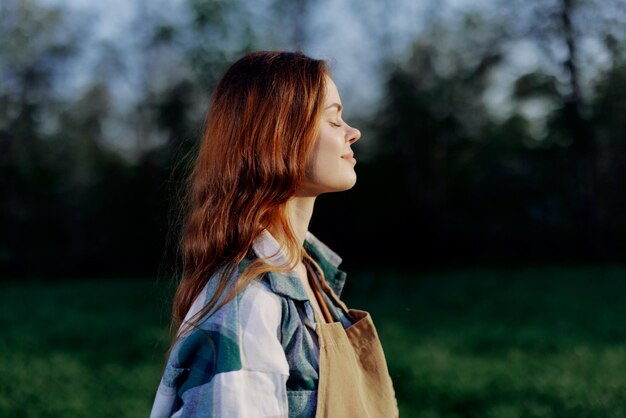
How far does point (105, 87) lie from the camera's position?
48.4 ft

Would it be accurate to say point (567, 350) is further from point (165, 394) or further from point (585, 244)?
point (585, 244)

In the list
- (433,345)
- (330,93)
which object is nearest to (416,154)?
(433,345)

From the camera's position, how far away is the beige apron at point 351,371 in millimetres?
1450

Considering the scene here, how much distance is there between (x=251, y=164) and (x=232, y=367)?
1.37 ft

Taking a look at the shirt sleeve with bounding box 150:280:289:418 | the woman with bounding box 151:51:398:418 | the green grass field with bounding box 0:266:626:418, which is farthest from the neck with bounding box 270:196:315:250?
the green grass field with bounding box 0:266:626:418

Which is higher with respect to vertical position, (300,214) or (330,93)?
(330,93)

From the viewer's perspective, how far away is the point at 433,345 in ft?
22.4

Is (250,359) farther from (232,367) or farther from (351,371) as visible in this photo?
(351,371)

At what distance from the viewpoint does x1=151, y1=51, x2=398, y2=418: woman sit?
1340 millimetres

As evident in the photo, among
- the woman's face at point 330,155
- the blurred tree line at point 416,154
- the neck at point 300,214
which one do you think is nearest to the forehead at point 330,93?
the woman's face at point 330,155

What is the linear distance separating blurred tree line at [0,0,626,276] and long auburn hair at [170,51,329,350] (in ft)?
37.3

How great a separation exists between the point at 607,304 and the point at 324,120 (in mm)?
8189

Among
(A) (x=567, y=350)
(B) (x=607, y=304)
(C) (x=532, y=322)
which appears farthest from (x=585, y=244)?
(A) (x=567, y=350)

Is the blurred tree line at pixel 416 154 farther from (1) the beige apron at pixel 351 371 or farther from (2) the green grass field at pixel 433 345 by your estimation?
(1) the beige apron at pixel 351 371
